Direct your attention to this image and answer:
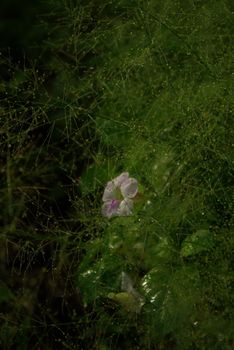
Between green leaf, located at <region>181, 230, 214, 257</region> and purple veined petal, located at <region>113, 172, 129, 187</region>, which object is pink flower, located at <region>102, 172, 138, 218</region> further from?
green leaf, located at <region>181, 230, 214, 257</region>

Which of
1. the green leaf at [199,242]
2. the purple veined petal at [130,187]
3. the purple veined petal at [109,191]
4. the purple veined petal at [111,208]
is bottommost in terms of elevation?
the green leaf at [199,242]

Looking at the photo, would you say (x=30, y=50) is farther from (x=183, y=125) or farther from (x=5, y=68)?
(x=183, y=125)

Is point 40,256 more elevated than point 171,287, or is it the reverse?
point 171,287

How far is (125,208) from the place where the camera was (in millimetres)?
1701

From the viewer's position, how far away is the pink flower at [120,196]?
1690 millimetres

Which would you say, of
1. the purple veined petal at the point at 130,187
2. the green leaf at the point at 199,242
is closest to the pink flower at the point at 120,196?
the purple veined petal at the point at 130,187

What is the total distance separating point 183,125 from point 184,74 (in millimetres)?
179

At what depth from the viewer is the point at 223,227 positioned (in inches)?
64.6

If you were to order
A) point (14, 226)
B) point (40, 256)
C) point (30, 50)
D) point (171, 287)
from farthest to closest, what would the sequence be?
1. point (30, 50)
2. point (40, 256)
3. point (14, 226)
4. point (171, 287)

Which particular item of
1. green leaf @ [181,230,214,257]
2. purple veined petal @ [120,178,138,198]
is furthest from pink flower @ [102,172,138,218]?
green leaf @ [181,230,214,257]

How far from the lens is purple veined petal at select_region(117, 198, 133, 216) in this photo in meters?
1.70

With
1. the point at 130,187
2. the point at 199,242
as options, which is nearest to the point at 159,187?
the point at 130,187

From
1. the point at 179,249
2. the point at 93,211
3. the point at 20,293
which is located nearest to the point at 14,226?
the point at 20,293

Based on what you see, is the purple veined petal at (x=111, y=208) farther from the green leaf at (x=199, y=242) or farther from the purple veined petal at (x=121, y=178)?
the green leaf at (x=199, y=242)
